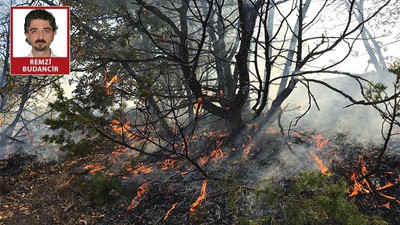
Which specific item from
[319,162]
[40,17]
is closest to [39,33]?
[40,17]

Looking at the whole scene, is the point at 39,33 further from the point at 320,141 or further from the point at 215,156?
the point at 320,141

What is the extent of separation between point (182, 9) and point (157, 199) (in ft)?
14.5

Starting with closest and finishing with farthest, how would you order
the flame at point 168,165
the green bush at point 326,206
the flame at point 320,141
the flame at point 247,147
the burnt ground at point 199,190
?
the green bush at point 326,206 < the burnt ground at point 199,190 < the flame at point 320,141 < the flame at point 247,147 < the flame at point 168,165

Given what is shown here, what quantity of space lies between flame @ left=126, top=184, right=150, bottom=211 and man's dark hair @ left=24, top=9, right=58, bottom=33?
432 cm

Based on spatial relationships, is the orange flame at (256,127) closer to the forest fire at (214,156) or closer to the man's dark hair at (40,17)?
the forest fire at (214,156)

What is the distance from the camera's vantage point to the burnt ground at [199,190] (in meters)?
4.08

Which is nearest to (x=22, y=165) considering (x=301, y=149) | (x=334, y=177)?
(x=301, y=149)

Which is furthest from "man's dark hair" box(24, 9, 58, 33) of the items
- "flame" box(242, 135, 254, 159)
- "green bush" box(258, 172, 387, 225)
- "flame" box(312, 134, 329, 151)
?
"flame" box(312, 134, 329, 151)

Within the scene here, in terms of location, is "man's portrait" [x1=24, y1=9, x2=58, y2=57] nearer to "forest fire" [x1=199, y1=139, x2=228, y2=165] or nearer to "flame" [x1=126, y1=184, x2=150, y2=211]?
"flame" [x1=126, y1=184, x2=150, y2=211]

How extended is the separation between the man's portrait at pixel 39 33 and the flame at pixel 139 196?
390 cm

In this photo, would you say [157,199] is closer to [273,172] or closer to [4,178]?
[273,172]

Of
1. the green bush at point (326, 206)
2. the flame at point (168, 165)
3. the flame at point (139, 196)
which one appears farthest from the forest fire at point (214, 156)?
the green bush at point (326, 206)

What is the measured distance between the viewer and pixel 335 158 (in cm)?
505

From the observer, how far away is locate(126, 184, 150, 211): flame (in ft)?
16.2
